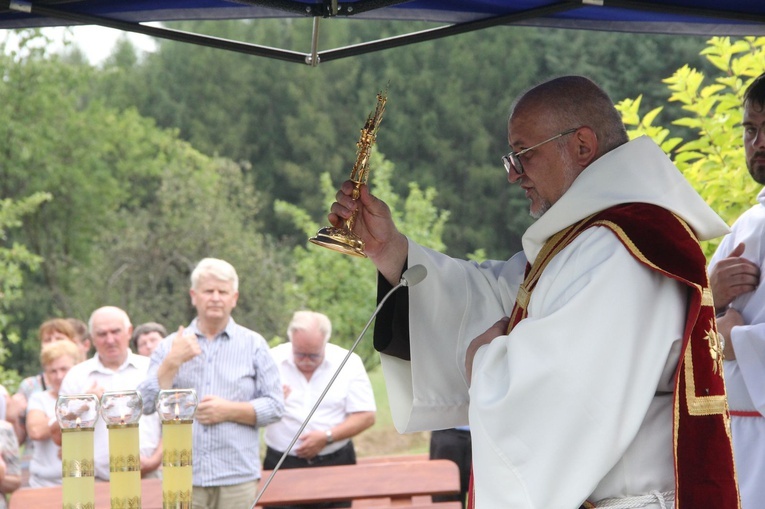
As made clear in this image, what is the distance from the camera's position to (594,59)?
28.0 m

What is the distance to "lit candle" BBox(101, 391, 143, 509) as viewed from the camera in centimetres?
251

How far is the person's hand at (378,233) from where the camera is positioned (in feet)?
Answer: 9.75

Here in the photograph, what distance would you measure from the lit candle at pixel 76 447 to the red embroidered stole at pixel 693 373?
3.87ft

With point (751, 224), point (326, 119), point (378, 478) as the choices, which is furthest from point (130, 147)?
point (751, 224)

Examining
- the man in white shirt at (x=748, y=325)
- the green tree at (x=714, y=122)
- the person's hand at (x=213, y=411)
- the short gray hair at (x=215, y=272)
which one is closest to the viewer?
the man in white shirt at (x=748, y=325)

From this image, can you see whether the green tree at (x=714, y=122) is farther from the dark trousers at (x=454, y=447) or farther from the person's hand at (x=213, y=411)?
the dark trousers at (x=454, y=447)

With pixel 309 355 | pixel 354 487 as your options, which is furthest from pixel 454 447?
pixel 354 487

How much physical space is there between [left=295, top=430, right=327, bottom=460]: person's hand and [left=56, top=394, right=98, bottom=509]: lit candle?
356 cm

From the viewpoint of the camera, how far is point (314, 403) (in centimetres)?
605

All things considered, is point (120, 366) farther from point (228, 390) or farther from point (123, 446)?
point (123, 446)

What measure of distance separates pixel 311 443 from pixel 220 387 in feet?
2.33

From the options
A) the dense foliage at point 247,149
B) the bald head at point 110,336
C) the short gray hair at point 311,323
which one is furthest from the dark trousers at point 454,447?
the dense foliage at point 247,149

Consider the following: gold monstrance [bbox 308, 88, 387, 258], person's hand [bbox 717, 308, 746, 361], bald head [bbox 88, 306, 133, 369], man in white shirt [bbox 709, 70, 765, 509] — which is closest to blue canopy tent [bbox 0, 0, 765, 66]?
man in white shirt [bbox 709, 70, 765, 509]

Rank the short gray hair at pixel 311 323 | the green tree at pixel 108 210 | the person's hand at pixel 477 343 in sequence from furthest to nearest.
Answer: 1. the green tree at pixel 108 210
2. the short gray hair at pixel 311 323
3. the person's hand at pixel 477 343
